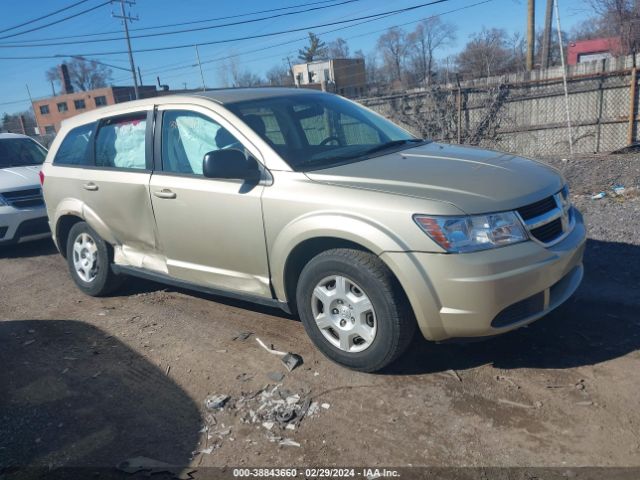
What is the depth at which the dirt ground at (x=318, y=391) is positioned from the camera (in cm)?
276

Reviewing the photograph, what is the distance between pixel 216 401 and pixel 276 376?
1.47ft


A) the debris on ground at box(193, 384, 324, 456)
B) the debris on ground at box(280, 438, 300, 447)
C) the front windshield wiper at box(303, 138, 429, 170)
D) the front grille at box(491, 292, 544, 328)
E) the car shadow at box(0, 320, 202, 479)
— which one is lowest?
the debris on ground at box(280, 438, 300, 447)

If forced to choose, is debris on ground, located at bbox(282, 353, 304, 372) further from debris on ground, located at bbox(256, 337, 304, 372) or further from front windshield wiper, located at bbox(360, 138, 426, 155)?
front windshield wiper, located at bbox(360, 138, 426, 155)

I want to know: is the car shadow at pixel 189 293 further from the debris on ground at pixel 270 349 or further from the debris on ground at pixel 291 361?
the debris on ground at pixel 291 361

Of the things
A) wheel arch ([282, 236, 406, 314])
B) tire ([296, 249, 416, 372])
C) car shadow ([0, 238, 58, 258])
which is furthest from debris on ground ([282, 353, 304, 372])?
car shadow ([0, 238, 58, 258])

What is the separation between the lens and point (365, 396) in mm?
3252

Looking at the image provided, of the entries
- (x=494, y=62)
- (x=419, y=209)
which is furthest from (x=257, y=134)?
(x=494, y=62)

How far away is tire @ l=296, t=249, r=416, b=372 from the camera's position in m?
3.18

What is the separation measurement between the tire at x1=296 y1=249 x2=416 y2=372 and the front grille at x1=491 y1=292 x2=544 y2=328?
0.50m

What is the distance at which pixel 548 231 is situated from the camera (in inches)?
129

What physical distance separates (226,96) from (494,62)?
99.9 ft

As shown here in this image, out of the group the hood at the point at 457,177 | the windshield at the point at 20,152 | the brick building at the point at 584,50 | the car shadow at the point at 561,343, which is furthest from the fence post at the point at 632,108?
the brick building at the point at 584,50

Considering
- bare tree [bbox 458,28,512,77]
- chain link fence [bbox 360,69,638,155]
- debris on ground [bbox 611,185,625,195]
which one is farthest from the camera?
bare tree [bbox 458,28,512,77]

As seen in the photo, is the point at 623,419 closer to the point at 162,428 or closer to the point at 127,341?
the point at 162,428
